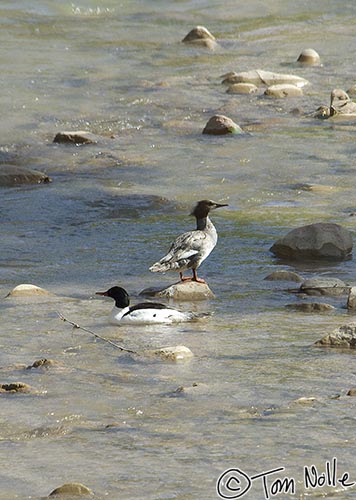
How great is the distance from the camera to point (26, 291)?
30.4ft

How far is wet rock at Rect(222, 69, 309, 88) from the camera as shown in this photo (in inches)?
753

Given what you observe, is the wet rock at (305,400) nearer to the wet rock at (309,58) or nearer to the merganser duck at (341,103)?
the merganser duck at (341,103)

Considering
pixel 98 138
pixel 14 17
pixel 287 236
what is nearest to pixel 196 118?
pixel 98 138

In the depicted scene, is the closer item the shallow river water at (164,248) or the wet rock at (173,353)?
the shallow river water at (164,248)

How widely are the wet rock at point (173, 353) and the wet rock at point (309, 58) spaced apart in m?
13.8

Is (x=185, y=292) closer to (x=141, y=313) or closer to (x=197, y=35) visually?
(x=141, y=313)

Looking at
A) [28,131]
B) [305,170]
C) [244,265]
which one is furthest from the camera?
[28,131]

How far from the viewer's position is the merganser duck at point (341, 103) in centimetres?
1700

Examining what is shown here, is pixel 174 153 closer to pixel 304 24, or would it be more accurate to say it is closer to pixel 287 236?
pixel 287 236

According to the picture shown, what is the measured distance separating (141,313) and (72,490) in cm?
322

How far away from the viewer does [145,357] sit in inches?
296

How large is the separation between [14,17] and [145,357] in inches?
701

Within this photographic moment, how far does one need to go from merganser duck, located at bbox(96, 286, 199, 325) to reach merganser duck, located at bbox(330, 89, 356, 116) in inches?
352

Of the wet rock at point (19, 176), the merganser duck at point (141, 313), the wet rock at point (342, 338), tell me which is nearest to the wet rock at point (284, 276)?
the merganser duck at point (141, 313)
